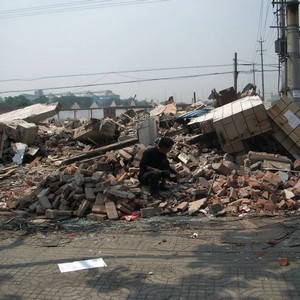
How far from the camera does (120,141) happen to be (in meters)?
12.4

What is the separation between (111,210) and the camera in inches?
289

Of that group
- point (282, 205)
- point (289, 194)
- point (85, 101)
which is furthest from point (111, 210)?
point (85, 101)

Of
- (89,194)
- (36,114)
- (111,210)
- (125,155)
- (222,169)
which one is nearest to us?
(111,210)

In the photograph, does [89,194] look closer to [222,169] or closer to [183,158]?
[222,169]

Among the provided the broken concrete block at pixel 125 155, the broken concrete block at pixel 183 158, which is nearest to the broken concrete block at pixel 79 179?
the broken concrete block at pixel 125 155

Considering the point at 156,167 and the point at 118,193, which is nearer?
the point at 118,193

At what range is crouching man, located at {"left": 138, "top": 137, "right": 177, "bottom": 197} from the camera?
26.4ft

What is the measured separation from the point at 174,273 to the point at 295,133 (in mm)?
6592

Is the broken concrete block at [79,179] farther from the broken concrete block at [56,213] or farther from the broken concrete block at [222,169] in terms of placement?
the broken concrete block at [222,169]

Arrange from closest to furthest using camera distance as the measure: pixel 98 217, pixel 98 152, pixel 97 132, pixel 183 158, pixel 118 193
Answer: pixel 98 217 < pixel 118 193 < pixel 183 158 < pixel 98 152 < pixel 97 132

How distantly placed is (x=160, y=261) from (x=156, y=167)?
3.47 m

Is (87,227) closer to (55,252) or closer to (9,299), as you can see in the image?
(55,252)

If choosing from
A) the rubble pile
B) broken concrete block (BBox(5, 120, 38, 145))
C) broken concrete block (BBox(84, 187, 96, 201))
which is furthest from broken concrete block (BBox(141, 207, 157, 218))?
broken concrete block (BBox(5, 120, 38, 145))

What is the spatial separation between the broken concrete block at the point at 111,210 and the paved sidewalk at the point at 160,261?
436mm
